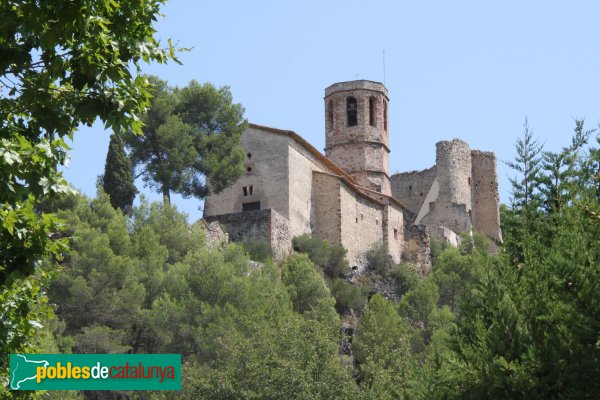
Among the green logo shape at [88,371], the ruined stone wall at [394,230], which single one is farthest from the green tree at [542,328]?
the ruined stone wall at [394,230]

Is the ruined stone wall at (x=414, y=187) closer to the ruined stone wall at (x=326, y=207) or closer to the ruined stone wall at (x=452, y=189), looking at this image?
the ruined stone wall at (x=452, y=189)

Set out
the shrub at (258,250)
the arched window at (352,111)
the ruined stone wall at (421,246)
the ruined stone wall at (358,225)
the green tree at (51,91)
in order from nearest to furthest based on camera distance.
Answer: the green tree at (51,91) → the shrub at (258,250) → the ruined stone wall at (358,225) → the ruined stone wall at (421,246) → the arched window at (352,111)

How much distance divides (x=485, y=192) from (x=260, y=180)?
1746cm

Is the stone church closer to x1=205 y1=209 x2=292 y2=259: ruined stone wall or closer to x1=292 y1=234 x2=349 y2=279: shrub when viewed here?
x1=205 y1=209 x2=292 y2=259: ruined stone wall

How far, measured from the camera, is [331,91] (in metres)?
52.3

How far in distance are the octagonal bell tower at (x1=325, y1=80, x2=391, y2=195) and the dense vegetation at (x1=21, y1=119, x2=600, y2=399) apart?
19.5ft

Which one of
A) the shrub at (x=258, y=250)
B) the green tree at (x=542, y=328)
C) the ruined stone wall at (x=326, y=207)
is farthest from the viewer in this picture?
the ruined stone wall at (x=326, y=207)

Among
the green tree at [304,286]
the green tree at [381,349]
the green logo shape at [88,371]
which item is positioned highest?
the green tree at [304,286]

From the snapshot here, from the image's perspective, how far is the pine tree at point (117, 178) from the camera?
1437 inches

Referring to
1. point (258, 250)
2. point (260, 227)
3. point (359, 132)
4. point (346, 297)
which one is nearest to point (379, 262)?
point (346, 297)

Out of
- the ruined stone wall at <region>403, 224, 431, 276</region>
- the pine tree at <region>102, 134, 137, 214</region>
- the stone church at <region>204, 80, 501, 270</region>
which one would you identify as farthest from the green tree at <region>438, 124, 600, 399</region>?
the ruined stone wall at <region>403, 224, 431, 276</region>

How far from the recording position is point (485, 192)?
54562 millimetres

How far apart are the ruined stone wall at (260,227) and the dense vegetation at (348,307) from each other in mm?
655

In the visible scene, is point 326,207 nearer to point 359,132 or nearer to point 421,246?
point 421,246
